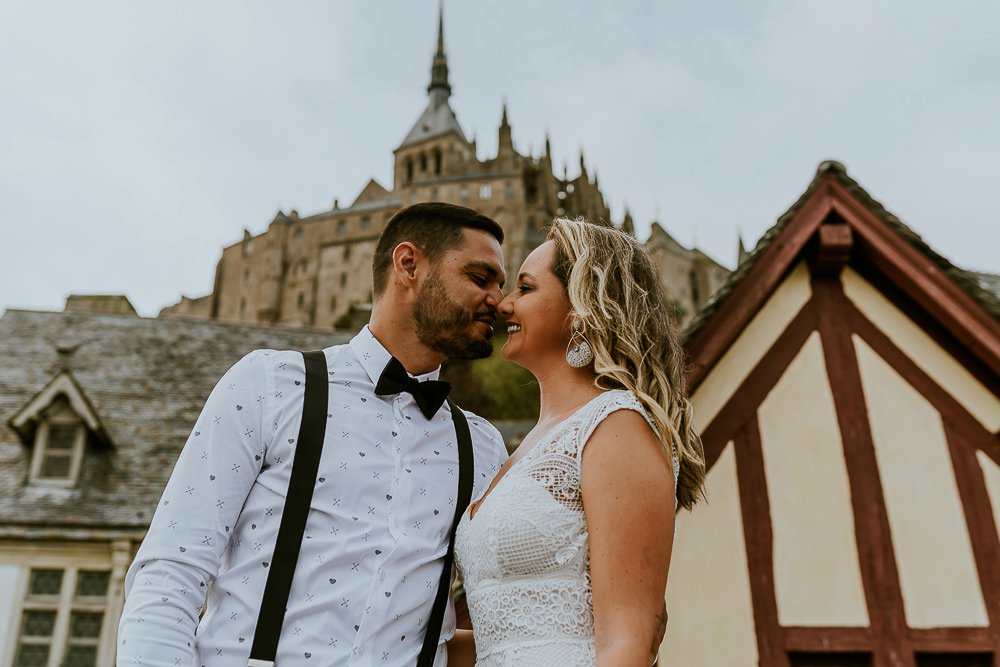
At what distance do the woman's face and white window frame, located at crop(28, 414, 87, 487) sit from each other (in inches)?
440

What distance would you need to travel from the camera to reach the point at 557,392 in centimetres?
294

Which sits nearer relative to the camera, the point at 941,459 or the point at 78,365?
the point at 941,459

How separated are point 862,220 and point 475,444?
4377 mm

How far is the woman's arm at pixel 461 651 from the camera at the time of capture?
2822 millimetres

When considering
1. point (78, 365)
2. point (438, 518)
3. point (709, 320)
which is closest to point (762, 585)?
point (709, 320)

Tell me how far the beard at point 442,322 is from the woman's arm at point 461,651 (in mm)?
1073

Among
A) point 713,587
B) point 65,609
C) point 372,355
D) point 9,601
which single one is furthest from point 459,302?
point 9,601

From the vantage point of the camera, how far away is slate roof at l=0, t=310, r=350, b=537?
11.2m

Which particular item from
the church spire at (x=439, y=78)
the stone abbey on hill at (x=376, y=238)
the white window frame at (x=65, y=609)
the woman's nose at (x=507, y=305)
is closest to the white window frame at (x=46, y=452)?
the white window frame at (x=65, y=609)

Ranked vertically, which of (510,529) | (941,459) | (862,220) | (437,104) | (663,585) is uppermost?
(437,104)

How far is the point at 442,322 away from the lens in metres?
2.95

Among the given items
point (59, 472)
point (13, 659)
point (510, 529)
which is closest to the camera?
point (510, 529)

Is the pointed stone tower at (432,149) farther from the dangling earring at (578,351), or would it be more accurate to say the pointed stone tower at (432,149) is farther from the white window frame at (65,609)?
the dangling earring at (578,351)

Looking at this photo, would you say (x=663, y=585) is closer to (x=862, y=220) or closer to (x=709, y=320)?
(x=709, y=320)
